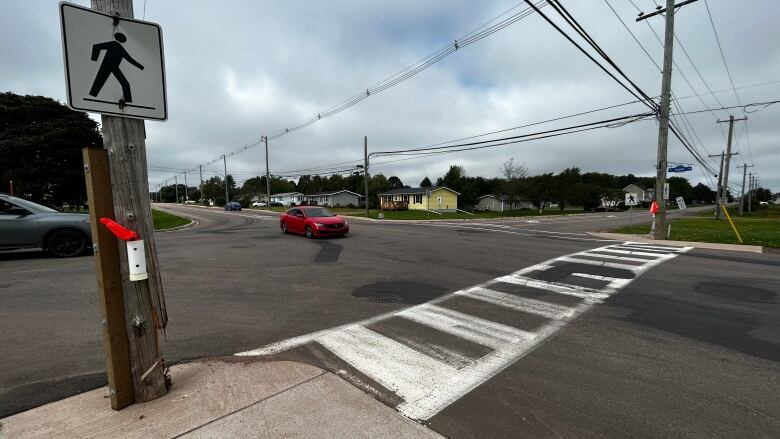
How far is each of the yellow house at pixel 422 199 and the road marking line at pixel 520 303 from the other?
5071cm

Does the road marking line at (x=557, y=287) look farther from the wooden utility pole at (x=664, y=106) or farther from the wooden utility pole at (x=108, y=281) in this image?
the wooden utility pole at (x=664, y=106)

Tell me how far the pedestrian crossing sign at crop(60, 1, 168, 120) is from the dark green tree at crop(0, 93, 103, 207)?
94.8 feet

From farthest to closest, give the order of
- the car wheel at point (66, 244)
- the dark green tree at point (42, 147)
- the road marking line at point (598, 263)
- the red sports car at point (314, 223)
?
the dark green tree at point (42, 147)
the red sports car at point (314, 223)
the car wheel at point (66, 244)
the road marking line at point (598, 263)

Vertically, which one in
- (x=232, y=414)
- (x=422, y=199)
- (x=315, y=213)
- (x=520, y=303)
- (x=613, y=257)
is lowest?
(x=613, y=257)

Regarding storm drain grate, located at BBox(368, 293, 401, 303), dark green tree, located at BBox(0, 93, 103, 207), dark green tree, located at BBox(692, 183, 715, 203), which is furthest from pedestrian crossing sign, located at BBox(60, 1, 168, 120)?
dark green tree, located at BBox(692, 183, 715, 203)

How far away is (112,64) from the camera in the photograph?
262 cm

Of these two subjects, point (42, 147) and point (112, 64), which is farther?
point (42, 147)

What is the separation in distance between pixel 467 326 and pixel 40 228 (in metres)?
11.7

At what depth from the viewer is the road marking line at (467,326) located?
4.47 m

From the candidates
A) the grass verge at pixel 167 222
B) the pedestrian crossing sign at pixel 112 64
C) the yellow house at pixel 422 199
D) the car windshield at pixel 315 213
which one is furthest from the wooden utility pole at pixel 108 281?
the yellow house at pixel 422 199

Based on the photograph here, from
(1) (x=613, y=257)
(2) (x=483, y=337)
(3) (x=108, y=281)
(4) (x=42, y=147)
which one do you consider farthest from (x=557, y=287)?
(4) (x=42, y=147)

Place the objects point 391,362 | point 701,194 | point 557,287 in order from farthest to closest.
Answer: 1. point 701,194
2. point 557,287
3. point 391,362

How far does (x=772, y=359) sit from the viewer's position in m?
3.96

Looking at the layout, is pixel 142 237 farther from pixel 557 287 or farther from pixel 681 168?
pixel 681 168
